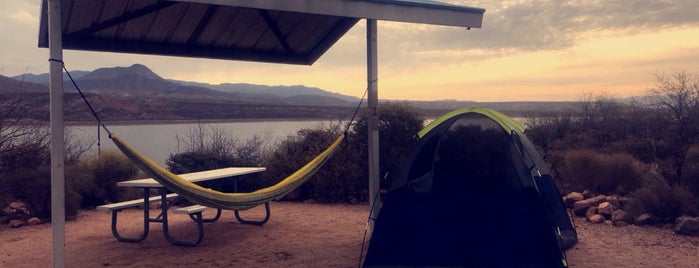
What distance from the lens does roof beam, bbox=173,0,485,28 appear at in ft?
16.6

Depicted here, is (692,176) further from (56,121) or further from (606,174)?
(56,121)

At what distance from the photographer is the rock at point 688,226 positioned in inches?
268

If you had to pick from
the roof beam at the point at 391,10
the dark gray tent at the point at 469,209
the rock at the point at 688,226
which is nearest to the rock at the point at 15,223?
the roof beam at the point at 391,10

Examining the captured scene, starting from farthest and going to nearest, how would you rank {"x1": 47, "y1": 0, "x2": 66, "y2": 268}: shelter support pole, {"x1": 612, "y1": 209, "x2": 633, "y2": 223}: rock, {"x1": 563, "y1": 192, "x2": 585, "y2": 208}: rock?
{"x1": 563, "y1": 192, "x2": 585, "y2": 208}: rock, {"x1": 612, "y1": 209, "x2": 633, "y2": 223}: rock, {"x1": 47, "y1": 0, "x2": 66, "y2": 268}: shelter support pole

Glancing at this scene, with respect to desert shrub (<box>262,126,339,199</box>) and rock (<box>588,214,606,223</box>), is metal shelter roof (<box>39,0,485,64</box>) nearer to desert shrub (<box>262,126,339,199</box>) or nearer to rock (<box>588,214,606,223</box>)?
desert shrub (<box>262,126,339,199</box>)

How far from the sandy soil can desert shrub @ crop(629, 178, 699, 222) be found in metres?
0.40

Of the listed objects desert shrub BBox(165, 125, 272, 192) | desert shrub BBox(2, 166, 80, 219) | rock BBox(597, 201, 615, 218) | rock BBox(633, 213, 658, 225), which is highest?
desert shrub BBox(165, 125, 272, 192)

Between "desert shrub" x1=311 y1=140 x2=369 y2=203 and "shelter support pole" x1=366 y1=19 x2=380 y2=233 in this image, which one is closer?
"shelter support pole" x1=366 y1=19 x2=380 y2=233

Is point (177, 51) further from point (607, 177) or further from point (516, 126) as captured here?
point (607, 177)

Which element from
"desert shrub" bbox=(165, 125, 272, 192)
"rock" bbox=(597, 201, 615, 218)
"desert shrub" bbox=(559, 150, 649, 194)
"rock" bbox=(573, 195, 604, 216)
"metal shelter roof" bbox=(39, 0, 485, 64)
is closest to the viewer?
"metal shelter roof" bbox=(39, 0, 485, 64)

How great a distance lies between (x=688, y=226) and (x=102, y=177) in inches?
351

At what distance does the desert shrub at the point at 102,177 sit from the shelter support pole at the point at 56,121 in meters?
5.07

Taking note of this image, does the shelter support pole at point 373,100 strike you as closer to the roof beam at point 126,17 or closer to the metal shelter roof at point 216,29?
the metal shelter roof at point 216,29

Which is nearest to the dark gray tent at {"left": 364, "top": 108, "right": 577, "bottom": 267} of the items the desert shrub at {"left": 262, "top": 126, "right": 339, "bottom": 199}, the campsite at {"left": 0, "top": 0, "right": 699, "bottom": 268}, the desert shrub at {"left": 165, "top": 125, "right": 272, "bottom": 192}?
the campsite at {"left": 0, "top": 0, "right": 699, "bottom": 268}
